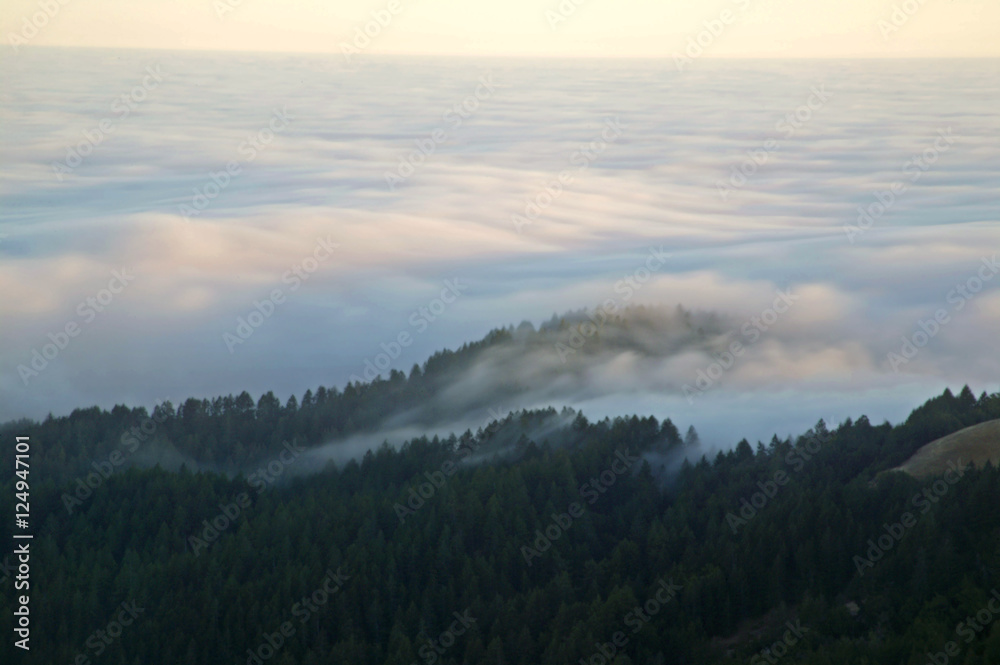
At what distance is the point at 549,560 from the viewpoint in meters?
70.4

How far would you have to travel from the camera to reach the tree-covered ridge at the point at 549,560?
184ft

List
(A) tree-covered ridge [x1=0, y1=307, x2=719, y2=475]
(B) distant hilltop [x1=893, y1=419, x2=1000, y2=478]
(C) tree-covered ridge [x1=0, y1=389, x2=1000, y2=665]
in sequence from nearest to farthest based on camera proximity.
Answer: (C) tree-covered ridge [x1=0, y1=389, x2=1000, y2=665]
(B) distant hilltop [x1=893, y1=419, x2=1000, y2=478]
(A) tree-covered ridge [x1=0, y1=307, x2=719, y2=475]

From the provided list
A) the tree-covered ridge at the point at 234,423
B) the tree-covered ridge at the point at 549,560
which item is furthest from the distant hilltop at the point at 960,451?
the tree-covered ridge at the point at 234,423

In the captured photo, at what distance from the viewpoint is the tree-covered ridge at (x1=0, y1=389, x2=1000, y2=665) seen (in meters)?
56.1

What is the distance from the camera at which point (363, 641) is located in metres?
60.6

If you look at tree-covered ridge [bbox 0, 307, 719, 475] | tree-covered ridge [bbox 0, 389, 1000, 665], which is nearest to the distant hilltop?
tree-covered ridge [bbox 0, 389, 1000, 665]

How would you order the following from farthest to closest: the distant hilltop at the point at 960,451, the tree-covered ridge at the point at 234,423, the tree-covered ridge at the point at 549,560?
the tree-covered ridge at the point at 234,423 → the distant hilltop at the point at 960,451 → the tree-covered ridge at the point at 549,560

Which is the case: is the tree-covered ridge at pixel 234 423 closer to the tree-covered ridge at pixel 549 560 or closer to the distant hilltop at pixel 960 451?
the tree-covered ridge at pixel 549 560

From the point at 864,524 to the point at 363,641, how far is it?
3062 centimetres

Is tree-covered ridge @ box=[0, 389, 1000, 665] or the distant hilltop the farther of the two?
the distant hilltop

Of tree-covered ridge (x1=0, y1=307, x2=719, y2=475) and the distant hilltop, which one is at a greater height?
tree-covered ridge (x1=0, y1=307, x2=719, y2=475)

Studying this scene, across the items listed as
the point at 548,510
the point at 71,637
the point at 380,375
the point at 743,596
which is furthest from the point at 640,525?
the point at 380,375

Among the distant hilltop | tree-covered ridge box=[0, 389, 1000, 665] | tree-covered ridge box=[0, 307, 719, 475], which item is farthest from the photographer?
tree-covered ridge box=[0, 307, 719, 475]

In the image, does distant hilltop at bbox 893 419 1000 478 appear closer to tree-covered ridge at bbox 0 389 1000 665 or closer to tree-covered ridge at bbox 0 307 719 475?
tree-covered ridge at bbox 0 389 1000 665
